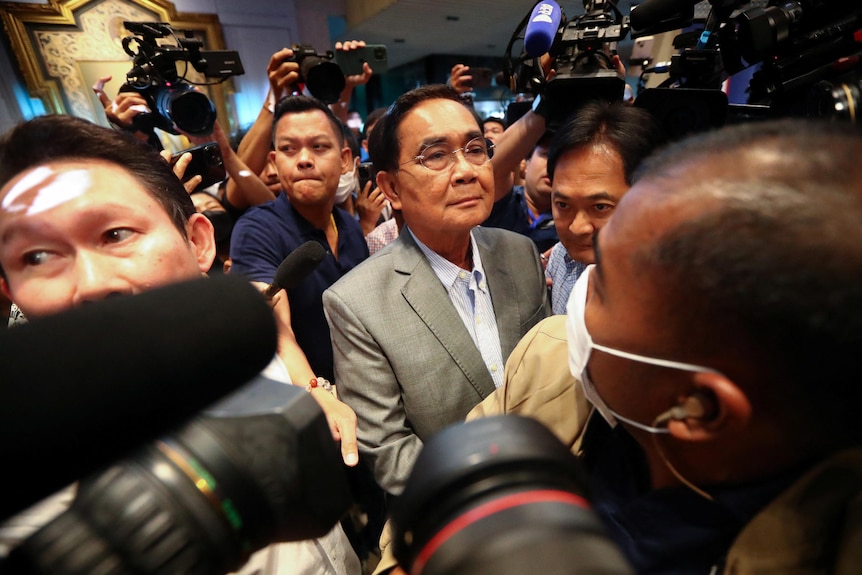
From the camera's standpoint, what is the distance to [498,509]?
1.16ft

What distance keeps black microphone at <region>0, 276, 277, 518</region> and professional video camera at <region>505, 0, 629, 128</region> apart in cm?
140

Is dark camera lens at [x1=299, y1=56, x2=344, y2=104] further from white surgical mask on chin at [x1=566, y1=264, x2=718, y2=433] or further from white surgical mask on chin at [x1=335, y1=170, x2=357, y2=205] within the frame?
white surgical mask on chin at [x1=566, y1=264, x2=718, y2=433]

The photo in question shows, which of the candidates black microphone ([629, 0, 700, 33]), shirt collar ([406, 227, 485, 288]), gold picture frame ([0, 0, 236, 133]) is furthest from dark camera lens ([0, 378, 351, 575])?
gold picture frame ([0, 0, 236, 133])

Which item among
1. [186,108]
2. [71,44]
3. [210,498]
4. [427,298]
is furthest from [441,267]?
[71,44]

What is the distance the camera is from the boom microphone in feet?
4.66

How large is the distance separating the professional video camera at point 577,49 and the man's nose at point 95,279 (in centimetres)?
137

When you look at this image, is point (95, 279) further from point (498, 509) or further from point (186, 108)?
point (186, 108)

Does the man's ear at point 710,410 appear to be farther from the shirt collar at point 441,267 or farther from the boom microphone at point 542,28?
the boom microphone at point 542,28

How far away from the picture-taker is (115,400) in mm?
350

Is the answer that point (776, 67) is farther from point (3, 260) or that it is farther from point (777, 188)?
point (3, 260)

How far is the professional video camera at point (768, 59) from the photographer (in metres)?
1.08

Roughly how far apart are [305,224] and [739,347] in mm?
1917

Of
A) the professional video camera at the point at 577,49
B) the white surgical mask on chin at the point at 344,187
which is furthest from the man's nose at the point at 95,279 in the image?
the white surgical mask on chin at the point at 344,187

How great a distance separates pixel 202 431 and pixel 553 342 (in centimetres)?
82
